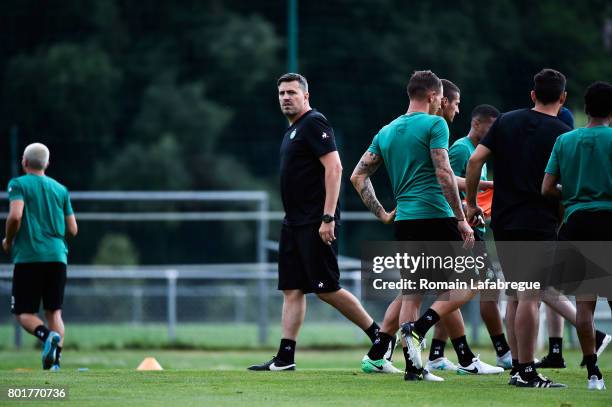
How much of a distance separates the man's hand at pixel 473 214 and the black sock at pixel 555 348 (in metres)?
1.93

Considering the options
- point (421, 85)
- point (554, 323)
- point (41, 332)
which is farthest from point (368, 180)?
point (41, 332)

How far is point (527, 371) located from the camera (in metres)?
8.00

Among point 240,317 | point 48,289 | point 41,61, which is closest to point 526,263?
point 48,289

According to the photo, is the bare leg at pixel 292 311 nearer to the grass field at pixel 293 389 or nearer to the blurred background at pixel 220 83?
the grass field at pixel 293 389

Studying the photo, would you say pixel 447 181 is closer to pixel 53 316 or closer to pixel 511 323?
pixel 511 323

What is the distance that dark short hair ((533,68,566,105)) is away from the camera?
805cm

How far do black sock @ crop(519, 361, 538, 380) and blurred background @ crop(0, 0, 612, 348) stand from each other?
18.7m

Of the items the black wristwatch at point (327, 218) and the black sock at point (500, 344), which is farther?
the black sock at point (500, 344)

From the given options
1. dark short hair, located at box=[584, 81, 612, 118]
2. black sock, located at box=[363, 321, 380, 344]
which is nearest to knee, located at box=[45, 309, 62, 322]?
black sock, located at box=[363, 321, 380, 344]

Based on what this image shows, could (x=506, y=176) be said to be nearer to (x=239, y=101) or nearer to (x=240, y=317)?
(x=240, y=317)

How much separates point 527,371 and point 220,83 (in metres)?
33.3

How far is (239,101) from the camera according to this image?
132 feet

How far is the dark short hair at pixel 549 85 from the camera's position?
8047 mm

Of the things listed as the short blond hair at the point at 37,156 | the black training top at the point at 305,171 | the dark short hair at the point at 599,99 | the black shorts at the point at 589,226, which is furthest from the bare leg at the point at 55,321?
the dark short hair at the point at 599,99
